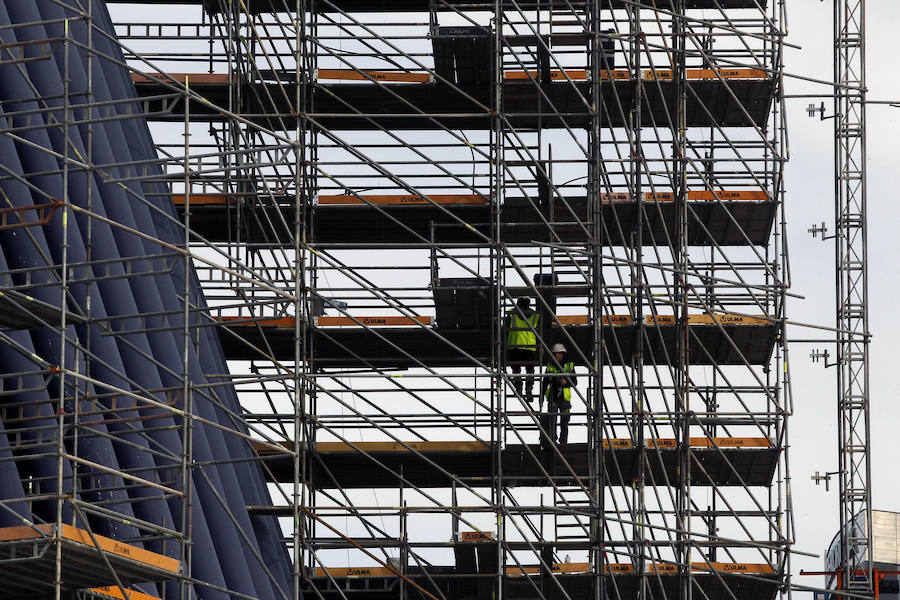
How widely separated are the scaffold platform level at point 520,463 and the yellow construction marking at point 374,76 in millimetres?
6009

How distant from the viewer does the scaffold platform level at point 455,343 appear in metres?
29.5

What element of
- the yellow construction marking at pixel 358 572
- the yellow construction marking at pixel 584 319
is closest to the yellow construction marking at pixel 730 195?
the yellow construction marking at pixel 584 319

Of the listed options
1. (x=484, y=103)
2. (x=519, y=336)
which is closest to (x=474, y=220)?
(x=484, y=103)

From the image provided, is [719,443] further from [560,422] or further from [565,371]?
[565,371]

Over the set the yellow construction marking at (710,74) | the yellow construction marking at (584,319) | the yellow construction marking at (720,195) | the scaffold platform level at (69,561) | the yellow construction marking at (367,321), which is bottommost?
the scaffold platform level at (69,561)

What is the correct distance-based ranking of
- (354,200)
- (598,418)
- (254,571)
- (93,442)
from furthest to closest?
1. (354,200)
2. (598,418)
3. (254,571)
4. (93,442)

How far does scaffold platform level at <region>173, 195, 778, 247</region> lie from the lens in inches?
1182

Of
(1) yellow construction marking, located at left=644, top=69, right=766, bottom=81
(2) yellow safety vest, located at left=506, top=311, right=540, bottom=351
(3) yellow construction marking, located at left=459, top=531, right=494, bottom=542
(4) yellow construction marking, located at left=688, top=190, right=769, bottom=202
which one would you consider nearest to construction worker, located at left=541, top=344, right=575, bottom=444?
(2) yellow safety vest, located at left=506, top=311, right=540, bottom=351

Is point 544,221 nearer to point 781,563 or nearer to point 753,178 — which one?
point 753,178

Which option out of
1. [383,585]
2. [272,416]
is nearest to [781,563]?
[383,585]

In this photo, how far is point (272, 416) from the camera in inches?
1141

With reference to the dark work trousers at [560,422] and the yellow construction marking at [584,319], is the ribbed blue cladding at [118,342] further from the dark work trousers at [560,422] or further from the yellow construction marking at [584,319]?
the yellow construction marking at [584,319]

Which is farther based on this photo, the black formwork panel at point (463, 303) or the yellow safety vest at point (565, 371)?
the yellow safety vest at point (565, 371)

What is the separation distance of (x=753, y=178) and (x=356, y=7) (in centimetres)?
725
